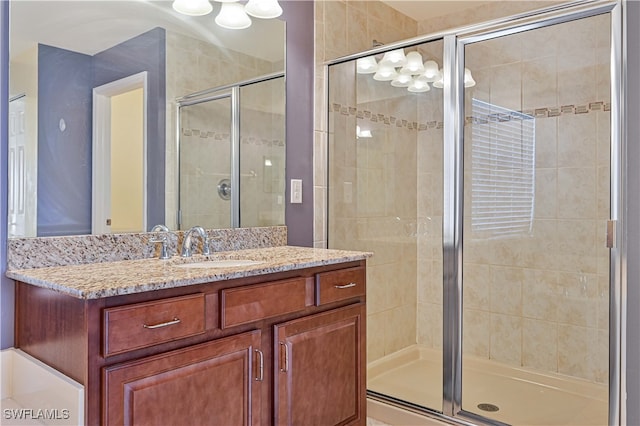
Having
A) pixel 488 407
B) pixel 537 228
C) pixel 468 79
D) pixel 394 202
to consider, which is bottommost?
Result: pixel 488 407

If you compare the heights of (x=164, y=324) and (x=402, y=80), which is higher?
(x=402, y=80)

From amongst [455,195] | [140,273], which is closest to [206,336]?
[140,273]

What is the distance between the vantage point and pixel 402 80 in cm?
278

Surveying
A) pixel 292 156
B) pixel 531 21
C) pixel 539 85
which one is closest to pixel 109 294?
pixel 292 156

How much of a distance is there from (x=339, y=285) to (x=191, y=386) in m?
0.71

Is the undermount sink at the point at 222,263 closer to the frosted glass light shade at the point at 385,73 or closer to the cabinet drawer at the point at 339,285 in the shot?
the cabinet drawer at the point at 339,285

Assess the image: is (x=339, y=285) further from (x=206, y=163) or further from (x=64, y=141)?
(x=64, y=141)

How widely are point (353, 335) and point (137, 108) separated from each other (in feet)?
4.07

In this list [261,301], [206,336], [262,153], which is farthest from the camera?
[262,153]

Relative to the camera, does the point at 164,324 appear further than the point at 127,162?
No

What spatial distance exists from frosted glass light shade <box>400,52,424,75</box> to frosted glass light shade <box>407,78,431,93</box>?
0.05 m

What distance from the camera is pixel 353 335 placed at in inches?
77.9

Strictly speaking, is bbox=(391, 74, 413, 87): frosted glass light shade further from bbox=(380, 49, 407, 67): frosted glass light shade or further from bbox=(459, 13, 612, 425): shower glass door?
bbox=(459, 13, 612, 425): shower glass door

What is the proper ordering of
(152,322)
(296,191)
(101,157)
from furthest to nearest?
(296,191)
(101,157)
(152,322)
